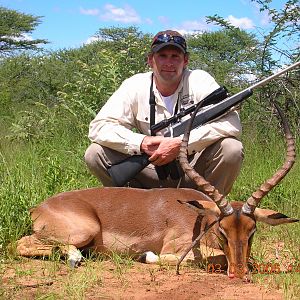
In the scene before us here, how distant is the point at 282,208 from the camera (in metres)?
6.31

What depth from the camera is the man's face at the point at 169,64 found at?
5848 millimetres

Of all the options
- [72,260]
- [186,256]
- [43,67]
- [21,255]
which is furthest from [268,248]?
[43,67]

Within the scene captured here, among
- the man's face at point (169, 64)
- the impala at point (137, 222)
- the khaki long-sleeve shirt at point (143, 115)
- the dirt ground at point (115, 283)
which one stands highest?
the man's face at point (169, 64)

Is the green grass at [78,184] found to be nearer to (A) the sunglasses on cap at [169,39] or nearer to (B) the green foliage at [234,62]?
(B) the green foliage at [234,62]

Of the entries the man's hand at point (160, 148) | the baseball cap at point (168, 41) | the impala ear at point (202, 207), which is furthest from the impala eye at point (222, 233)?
the baseball cap at point (168, 41)

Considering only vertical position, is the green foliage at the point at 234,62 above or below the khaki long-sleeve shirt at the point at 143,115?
above

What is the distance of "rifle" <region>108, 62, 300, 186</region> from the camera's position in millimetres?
5676

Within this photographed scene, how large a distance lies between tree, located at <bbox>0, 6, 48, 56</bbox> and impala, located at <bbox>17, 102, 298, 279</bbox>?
1567 centimetres

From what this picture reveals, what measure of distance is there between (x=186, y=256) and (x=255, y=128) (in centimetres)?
417

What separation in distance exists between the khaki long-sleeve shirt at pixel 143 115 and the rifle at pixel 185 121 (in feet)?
0.25

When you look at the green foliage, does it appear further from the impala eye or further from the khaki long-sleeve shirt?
the impala eye

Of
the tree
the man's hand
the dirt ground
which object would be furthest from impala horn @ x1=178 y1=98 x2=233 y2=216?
the tree

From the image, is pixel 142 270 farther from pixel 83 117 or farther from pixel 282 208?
pixel 83 117

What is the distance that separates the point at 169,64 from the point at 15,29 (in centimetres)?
1551
